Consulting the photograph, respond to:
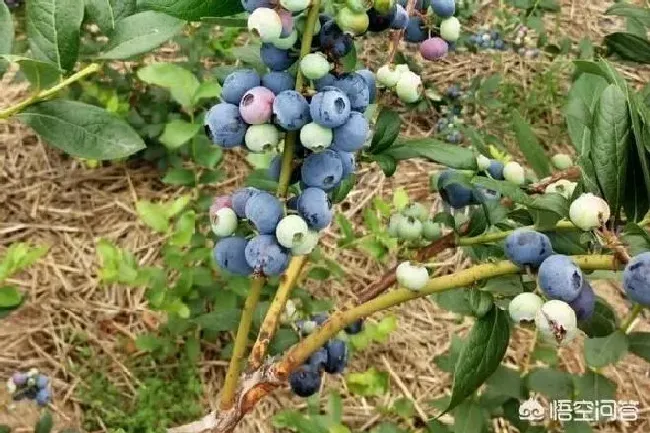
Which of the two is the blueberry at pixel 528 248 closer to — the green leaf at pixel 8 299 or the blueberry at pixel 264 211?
the blueberry at pixel 264 211

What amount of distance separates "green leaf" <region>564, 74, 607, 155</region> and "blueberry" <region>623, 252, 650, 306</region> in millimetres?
405

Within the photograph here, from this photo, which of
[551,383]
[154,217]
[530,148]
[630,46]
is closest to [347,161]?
[530,148]

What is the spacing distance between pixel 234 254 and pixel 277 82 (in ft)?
0.68

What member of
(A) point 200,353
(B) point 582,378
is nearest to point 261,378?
(B) point 582,378

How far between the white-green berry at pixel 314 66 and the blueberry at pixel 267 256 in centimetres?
18

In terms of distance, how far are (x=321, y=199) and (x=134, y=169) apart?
233 cm

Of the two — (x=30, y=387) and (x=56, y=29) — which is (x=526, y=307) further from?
(x=30, y=387)

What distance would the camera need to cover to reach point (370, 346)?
106 inches

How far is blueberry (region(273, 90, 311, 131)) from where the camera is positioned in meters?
0.81

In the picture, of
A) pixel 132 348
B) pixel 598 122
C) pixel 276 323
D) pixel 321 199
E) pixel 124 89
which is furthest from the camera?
pixel 124 89

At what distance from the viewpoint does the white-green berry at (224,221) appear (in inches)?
36.9

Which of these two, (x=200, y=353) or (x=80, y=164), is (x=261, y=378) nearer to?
(x=200, y=353)

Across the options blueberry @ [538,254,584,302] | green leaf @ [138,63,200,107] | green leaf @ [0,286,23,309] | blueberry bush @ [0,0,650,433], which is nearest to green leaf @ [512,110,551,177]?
blueberry bush @ [0,0,650,433]

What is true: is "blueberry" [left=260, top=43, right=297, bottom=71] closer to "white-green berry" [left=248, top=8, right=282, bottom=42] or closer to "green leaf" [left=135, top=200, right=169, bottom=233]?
"white-green berry" [left=248, top=8, right=282, bottom=42]
